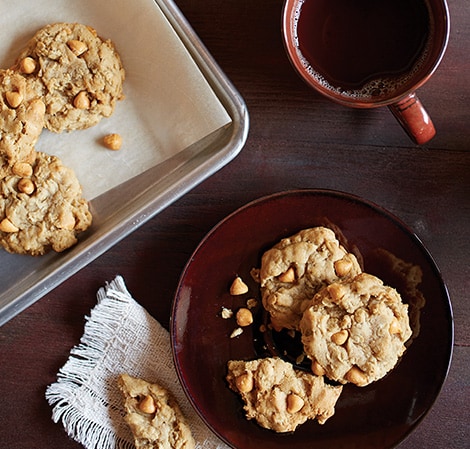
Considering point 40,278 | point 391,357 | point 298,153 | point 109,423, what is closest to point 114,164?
point 40,278

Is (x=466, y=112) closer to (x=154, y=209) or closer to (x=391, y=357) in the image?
(x=391, y=357)

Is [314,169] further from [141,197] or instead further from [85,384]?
[85,384]

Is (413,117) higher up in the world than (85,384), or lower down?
higher up

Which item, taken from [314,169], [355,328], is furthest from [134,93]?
[355,328]

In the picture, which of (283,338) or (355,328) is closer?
(355,328)

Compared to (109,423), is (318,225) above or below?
above

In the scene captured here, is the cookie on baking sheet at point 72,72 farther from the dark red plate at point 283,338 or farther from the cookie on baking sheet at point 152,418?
the cookie on baking sheet at point 152,418

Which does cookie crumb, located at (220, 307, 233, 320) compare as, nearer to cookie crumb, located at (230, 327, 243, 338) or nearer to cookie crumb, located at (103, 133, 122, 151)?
cookie crumb, located at (230, 327, 243, 338)
